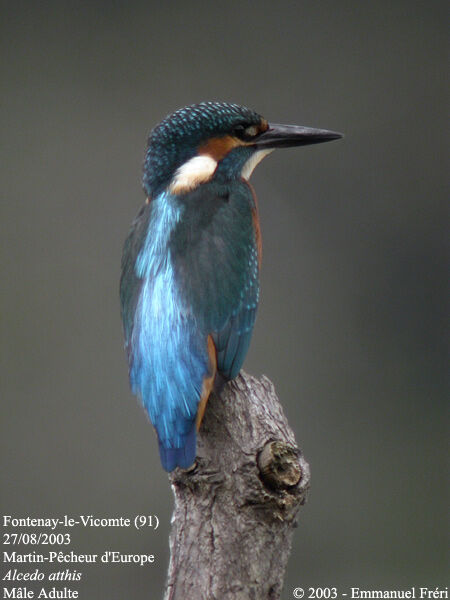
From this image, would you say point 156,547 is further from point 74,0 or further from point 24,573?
point 74,0

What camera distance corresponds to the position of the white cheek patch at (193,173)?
258 cm

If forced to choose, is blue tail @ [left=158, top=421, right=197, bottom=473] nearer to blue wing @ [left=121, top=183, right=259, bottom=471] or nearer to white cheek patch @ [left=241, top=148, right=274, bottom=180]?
blue wing @ [left=121, top=183, right=259, bottom=471]

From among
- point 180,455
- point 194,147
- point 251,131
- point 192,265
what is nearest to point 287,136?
point 251,131

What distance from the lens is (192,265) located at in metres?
2.41

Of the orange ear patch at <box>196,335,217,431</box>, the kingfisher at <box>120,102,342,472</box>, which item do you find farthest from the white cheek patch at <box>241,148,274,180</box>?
the orange ear patch at <box>196,335,217,431</box>

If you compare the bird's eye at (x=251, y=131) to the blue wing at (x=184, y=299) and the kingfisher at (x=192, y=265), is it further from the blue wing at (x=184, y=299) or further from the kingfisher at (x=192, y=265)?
the blue wing at (x=184, y=299)

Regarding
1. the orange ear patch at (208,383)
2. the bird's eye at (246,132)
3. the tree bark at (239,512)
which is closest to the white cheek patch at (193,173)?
the bird's eye at (246,132)

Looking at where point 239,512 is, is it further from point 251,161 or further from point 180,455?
point 251,161

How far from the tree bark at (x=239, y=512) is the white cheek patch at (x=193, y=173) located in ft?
2.07

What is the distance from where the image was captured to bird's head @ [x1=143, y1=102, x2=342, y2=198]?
8.55ft

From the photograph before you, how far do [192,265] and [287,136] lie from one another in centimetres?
59

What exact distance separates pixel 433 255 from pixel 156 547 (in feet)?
7.21

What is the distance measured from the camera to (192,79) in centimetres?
584

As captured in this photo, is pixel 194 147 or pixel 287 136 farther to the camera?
pixel 287 136
